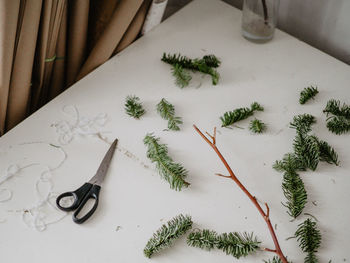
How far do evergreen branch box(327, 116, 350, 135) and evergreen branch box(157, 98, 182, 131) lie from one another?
0.30 m

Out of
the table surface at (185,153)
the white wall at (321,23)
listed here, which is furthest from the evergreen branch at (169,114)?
the white wall at (321,23)

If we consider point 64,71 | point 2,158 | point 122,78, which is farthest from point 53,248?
point 64,71

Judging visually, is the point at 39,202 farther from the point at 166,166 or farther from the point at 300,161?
the point at 300,161

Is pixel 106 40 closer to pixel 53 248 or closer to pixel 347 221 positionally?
pixel 53 248

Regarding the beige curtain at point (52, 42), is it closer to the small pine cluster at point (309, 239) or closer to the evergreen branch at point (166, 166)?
the evergreen branch at point (166, 166)

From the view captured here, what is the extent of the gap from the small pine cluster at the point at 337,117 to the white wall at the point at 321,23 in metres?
0.21

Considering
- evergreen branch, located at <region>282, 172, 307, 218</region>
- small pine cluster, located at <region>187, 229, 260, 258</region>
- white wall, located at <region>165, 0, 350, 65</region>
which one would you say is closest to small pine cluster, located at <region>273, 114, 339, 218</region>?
evergreen branch, located at <region>282, 172, 307, 218</region>

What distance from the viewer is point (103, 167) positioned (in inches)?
31.4

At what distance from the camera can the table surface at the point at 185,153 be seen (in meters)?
0.72

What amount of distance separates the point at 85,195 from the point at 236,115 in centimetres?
34

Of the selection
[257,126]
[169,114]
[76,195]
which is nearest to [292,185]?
[257,126]

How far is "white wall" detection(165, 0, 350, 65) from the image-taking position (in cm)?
103

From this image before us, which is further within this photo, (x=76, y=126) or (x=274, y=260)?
(x=76, y=126)

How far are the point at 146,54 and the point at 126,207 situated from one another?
0.41 metres
